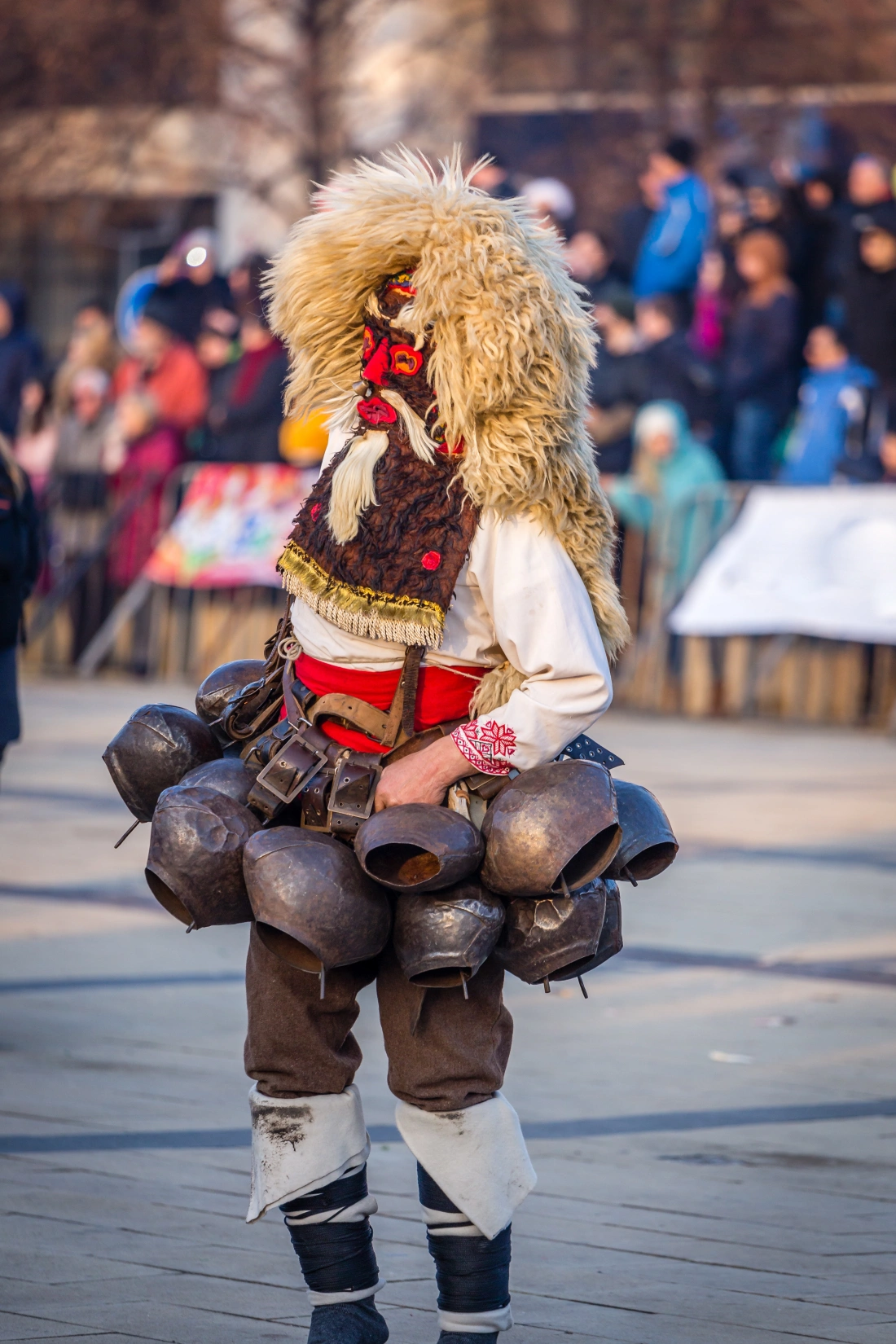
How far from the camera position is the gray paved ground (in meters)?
3.98

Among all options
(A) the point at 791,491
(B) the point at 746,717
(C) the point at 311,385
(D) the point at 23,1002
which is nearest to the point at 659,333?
(A) the point at 791,491

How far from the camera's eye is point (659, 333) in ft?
44.4

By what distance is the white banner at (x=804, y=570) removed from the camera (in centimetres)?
1223

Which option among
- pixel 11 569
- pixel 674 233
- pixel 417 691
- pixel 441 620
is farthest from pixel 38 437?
pixel 441 620

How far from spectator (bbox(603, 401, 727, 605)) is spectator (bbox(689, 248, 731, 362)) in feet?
1.89

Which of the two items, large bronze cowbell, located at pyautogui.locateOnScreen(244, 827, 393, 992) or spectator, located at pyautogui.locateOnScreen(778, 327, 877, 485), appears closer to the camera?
large bronze cowbell, located at pyautogui.locateOnScreen(244, 827, 393, 992)

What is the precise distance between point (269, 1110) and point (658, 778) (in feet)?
24.0

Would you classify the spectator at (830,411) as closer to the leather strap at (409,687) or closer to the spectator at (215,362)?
the spectator at (215,362)

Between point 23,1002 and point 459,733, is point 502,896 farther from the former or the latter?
point 23,1002

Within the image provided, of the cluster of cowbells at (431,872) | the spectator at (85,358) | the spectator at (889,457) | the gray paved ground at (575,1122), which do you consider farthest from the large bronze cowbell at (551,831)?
the spectator at (85,358)

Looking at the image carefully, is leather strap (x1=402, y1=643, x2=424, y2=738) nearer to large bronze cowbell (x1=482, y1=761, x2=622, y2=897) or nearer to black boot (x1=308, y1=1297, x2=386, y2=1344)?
large bronze cowbell (x1=482, y1=761, x2=622, y2=897)

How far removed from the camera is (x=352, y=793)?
3.55 metres

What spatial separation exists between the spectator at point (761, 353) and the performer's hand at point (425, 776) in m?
9.91

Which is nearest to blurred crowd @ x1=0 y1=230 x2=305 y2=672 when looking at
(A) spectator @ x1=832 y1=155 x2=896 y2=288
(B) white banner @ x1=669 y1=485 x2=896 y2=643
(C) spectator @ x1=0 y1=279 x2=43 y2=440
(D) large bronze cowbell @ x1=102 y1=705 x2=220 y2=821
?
(C) spectator @ x1=0 y1=279 x2=43 y2=440
